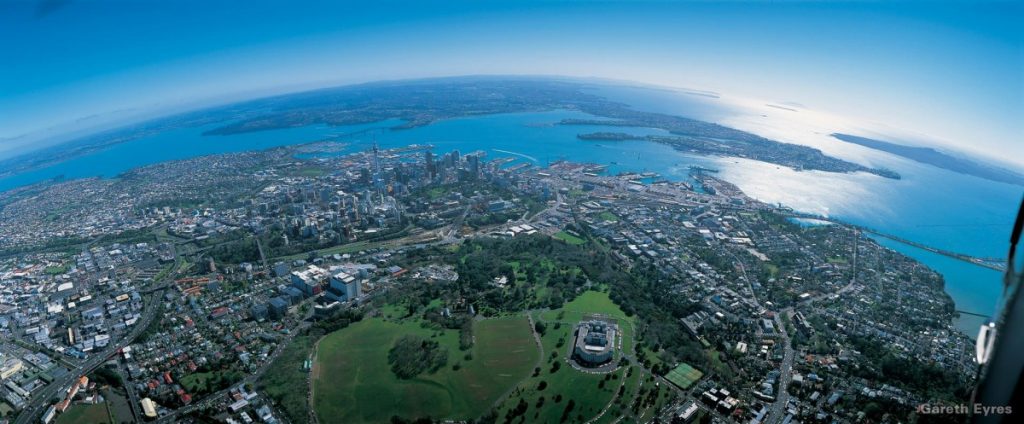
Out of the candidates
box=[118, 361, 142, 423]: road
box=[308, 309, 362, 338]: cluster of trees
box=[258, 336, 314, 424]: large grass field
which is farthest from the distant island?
box=[118, 361, 142, 423]: road

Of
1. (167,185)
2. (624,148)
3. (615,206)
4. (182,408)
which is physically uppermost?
(624,148)

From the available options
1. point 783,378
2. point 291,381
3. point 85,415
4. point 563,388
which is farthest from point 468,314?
point 85,415

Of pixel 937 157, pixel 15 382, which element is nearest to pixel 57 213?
pixel 15 382

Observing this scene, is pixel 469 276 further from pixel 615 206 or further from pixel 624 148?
pixel 624 148

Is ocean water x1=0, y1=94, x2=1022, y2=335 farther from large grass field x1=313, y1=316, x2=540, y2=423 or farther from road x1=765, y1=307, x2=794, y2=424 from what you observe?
large grass field x1=313, y1=316, x2=540, y2=423

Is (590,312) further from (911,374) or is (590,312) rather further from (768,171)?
(768,171)

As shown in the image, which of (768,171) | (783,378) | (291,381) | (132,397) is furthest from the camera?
(768,171)

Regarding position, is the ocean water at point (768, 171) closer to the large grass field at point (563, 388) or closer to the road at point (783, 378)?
the road at point (783, 378)
